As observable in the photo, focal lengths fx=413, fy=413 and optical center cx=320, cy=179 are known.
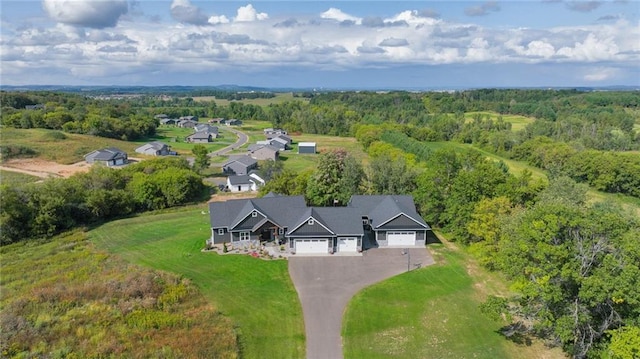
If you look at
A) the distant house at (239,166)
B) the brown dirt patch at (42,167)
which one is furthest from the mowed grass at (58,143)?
the distant house at (239,166)

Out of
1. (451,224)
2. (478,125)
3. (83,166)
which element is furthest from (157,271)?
(478,125)

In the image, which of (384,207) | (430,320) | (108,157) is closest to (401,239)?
Result: (384,207)

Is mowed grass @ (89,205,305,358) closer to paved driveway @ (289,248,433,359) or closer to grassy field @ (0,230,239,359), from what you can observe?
paved driveway @ (289,248,433,359)

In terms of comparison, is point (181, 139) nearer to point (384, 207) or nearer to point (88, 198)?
point (88, 198)

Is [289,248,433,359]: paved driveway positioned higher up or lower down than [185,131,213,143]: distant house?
lower down

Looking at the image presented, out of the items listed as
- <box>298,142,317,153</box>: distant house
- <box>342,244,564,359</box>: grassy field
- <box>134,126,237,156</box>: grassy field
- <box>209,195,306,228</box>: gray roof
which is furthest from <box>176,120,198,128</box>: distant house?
<box>342,244,564,359</box>: grassy field

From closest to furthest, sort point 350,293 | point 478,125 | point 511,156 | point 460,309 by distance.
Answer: point 460,309, point 350,293, point 511,156, point 478,125

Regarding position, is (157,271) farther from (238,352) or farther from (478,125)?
(478,125)
